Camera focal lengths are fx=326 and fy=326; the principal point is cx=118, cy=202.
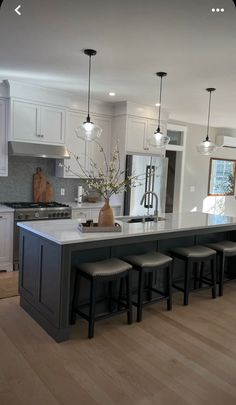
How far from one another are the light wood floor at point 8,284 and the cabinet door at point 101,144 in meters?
2.12

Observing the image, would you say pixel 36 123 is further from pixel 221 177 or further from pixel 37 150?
pixel 221 177

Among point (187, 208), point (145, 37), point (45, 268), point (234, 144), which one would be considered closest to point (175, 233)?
point (45, 268)

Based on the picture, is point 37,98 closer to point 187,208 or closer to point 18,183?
point 18,183

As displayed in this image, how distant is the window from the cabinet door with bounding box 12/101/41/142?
4497 mm

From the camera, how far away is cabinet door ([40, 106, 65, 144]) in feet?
15.4

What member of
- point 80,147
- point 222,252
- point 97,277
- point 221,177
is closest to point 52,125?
point 80,147

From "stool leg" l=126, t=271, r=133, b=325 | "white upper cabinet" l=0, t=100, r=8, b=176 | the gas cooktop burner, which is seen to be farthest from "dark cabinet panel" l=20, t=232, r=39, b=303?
"white upper cabinet" l=0, t=100, r=8, b=176

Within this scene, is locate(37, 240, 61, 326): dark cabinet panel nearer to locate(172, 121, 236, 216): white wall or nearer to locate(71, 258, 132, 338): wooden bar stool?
locate(71, 258, 132, 338): wooden bar stool

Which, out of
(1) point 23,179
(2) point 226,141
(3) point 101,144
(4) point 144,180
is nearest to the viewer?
(1) point 23,179

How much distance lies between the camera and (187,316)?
334cm

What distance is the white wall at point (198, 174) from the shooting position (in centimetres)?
715

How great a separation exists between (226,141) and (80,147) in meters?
3.95

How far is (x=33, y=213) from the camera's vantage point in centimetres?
446

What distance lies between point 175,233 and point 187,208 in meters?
3.99
